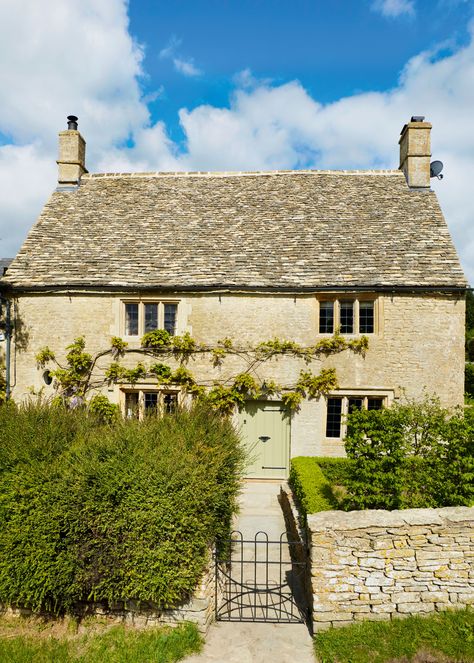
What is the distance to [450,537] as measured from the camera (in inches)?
230

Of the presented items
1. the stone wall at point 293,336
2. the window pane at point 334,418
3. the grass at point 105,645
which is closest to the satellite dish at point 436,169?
the stone wall at point 293,336

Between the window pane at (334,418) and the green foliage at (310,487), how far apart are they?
1.41 m

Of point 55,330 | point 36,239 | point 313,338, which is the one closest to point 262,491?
point 313,338

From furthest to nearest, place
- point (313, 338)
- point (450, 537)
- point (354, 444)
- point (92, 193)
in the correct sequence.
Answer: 1. point (92, 193)
2. point (313, 338)
3. point (354, 444)
4. point (450, 537)

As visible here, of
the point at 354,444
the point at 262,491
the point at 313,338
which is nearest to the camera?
the point at 354,444

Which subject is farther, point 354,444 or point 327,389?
point 327,389

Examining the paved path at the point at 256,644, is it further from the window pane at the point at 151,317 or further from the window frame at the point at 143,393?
the window pane at the point at 151,317

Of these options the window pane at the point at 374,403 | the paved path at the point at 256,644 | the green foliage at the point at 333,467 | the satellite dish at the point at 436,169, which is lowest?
the paved path at the point at 256,644

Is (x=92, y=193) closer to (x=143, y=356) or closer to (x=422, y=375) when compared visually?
(x=143, y=356)

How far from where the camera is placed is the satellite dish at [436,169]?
623 inches

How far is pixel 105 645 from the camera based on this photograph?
18.3ft

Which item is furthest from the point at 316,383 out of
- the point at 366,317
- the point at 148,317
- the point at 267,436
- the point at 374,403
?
the point at 148,317

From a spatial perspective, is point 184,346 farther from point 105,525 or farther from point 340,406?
point 105,525

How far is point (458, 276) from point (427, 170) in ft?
18.1
